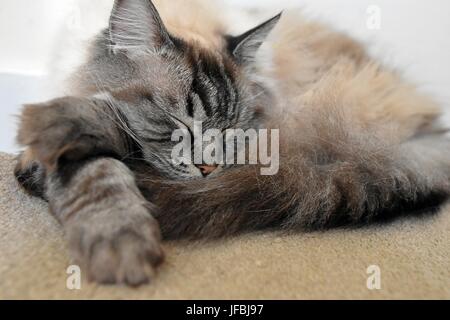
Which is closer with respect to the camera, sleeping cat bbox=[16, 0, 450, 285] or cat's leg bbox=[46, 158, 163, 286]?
cat's leg bbox=[46, 158, 163, 286]

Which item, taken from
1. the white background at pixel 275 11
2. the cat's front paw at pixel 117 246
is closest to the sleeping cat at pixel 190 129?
the cat's front paw at pixel 117 246

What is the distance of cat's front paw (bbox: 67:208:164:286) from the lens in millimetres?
711

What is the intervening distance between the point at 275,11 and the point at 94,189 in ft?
3.92

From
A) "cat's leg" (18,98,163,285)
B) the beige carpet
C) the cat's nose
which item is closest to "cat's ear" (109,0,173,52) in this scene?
"cat's leg" (18,98,163,285)

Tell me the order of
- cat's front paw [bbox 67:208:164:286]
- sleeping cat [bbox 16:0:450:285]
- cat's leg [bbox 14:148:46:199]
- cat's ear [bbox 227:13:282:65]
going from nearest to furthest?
1. cat's front paw [bbox 67:208:164:286]
2. sleeping cat [bbox 16:0:450:285]
3. cat's leg [bbox 14:148:46:199]
4. cat's ear [bbox 227:13:282:65]

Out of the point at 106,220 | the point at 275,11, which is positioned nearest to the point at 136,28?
the point at 106,220

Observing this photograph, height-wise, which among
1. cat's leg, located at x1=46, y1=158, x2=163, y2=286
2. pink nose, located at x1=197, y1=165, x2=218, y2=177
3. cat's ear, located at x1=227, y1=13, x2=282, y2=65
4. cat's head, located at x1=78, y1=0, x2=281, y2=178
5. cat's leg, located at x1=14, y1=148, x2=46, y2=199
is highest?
cat's ear, located at x1=227, y1=13, x2=282, y2=65

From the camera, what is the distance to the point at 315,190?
0.96m

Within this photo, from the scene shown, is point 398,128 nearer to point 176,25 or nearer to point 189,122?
point 189,122

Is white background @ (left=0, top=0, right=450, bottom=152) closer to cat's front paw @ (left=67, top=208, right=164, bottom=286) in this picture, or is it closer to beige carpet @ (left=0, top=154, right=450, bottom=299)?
beige carpet @ (left=0, top=154, right=450, bottom=299)

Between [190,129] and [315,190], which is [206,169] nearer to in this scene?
[190,129]

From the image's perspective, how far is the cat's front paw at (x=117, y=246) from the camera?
71cm

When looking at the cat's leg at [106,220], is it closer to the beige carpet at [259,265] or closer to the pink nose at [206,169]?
the beige carpet at [259,265]

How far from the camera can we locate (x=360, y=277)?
0.82 m
